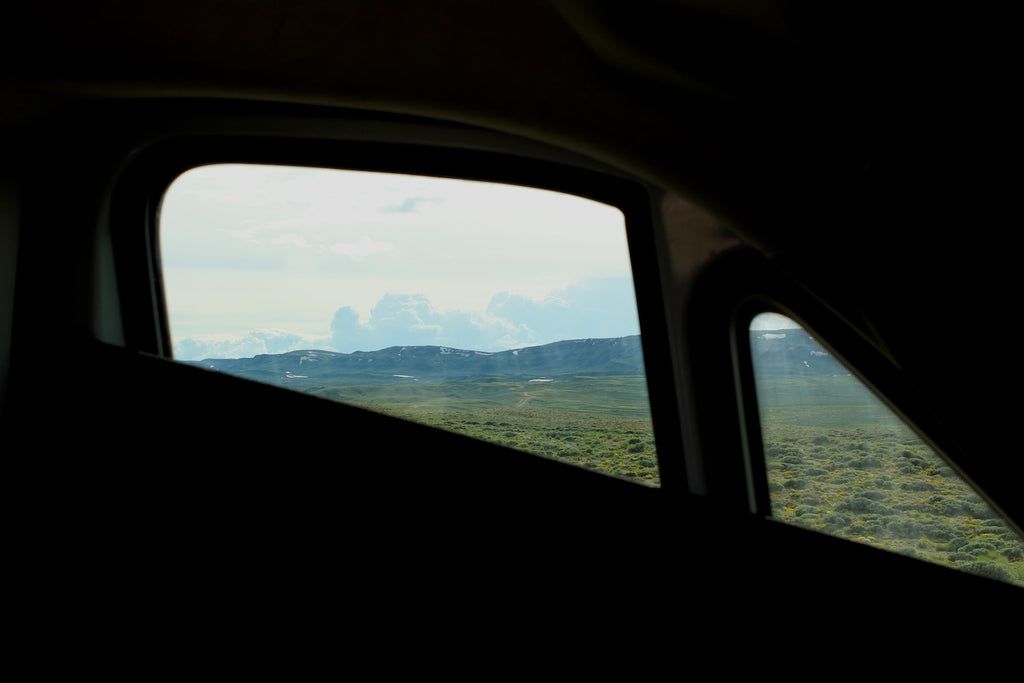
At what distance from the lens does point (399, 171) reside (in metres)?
2.44

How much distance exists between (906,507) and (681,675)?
190cm

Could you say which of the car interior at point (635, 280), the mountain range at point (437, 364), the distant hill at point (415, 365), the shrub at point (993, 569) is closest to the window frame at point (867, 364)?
the car interior at point (635, 280)

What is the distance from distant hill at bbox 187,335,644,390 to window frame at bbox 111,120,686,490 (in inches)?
12.9

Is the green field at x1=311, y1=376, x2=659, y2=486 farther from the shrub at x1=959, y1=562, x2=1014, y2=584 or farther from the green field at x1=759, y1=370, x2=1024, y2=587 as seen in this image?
the shrub at x1=959, y1=562, x2=1014, y2=584

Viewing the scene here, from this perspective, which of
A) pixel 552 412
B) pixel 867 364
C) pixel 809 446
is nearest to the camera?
pixel 867 364

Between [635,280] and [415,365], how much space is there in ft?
3.71

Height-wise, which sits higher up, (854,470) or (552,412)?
(552,412)

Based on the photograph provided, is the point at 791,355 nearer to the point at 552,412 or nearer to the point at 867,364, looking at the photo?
the point at 867,364

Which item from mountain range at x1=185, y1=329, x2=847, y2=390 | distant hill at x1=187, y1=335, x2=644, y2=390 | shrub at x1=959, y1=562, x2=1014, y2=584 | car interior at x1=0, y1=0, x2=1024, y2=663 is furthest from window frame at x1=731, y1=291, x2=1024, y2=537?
distant hill at x1=187, y1=335, x2=644, y2=390

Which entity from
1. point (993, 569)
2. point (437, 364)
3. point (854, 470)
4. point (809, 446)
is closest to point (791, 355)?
point (809, 446)

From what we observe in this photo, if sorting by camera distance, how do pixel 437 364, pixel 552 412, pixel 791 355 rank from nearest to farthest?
1. pixel 791 355
2. pixel 552 412
3. pixel 437 364

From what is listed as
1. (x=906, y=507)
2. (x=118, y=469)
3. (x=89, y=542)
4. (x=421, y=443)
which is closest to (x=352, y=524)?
(x=421, y=443)

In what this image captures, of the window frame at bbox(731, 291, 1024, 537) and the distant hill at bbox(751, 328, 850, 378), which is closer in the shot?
the window frame at bbox(731, 291, 1024, 537)

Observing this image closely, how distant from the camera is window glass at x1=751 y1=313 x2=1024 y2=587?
2.10 metres
